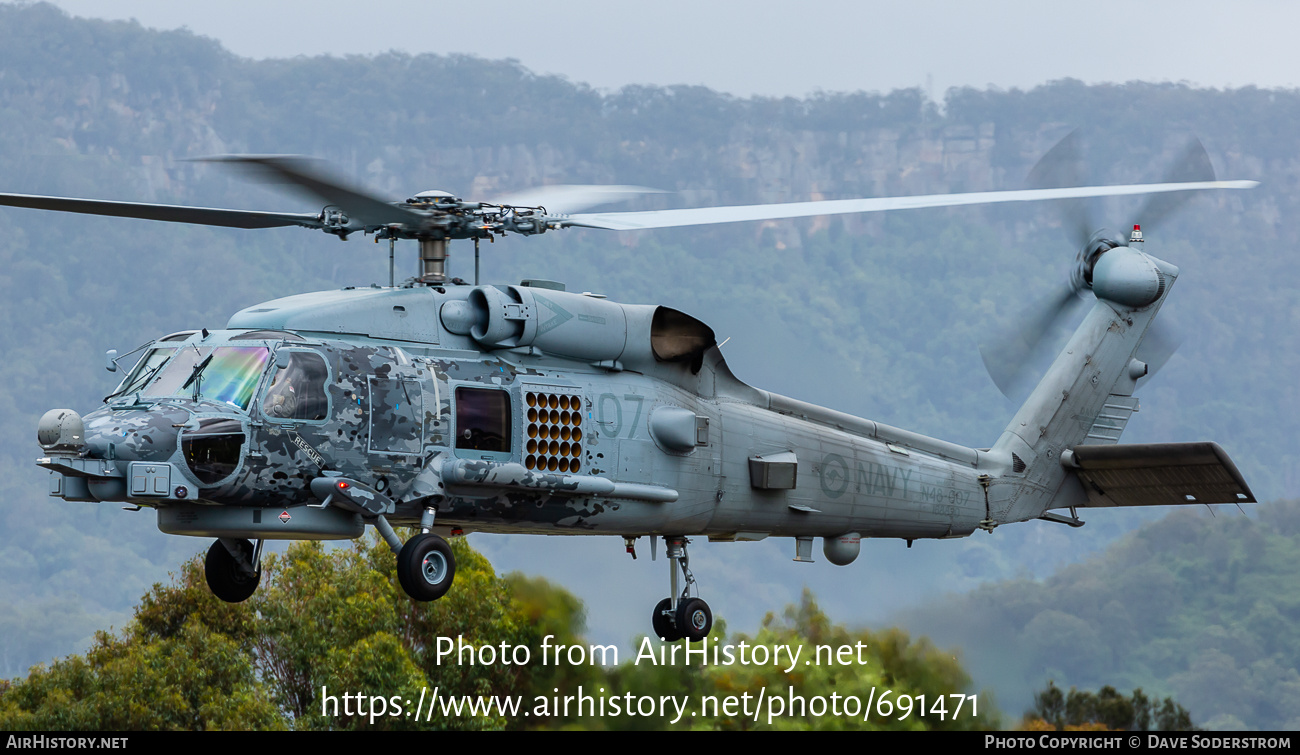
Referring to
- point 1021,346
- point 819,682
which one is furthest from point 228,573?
point 819,682

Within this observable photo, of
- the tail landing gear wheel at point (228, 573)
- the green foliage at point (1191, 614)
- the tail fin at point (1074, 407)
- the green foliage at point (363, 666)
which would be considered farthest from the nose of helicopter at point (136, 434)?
the green foliage at point (1191, 614)

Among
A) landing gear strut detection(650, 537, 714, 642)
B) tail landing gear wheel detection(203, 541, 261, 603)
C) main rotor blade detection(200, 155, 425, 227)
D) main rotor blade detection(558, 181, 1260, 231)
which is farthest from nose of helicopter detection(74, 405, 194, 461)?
landing gear strut detection(650, 537, 714, 642)

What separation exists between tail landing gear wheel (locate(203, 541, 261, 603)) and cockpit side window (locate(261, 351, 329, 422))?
2.18m

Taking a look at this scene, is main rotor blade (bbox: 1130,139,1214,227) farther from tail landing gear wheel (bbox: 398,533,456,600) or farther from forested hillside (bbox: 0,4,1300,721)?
forested hillside (bbox: 0,4,1300,721)

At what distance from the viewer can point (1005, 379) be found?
61.7ft

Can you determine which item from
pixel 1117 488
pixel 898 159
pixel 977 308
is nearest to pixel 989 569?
pixel 977 308

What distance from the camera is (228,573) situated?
14586mm

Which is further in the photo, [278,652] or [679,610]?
[278,652]

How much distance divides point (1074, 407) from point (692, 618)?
19.5 ft

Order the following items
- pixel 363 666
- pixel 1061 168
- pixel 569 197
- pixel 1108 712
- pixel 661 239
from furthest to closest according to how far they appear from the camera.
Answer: pixel 661 239, pixel 1108 712, pixel 363 666, pixel 1061 168, pixel 569 197

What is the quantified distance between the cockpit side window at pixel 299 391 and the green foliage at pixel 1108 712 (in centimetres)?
1896

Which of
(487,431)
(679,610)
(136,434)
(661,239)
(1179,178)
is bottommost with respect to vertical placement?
(661,239)

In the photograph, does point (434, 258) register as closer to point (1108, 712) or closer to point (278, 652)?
point (1108, 712)

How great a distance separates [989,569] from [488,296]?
331 feet
